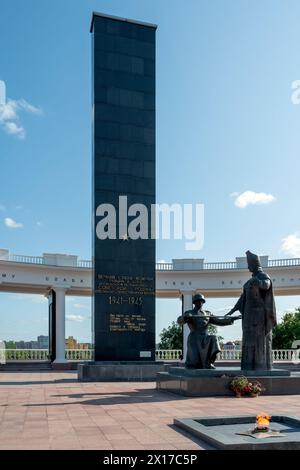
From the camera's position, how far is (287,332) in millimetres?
56031

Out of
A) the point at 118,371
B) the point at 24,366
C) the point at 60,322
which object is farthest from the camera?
the point at 60,322

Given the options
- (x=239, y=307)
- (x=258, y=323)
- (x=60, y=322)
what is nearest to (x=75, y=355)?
(x=60, y=322)

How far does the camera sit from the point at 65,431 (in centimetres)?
862

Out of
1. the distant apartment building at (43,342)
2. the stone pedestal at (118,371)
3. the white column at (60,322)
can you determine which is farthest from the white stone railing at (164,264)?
the distant apartment building at (43,342)

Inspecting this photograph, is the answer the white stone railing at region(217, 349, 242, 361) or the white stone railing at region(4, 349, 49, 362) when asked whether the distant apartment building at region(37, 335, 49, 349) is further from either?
the white stone railing at region(217, 349, 242, 361)

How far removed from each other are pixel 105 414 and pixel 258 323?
6.11 meters

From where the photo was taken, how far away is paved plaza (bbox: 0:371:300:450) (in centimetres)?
776

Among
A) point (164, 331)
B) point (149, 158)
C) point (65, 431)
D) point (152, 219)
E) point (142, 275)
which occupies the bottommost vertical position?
point (164, 331)

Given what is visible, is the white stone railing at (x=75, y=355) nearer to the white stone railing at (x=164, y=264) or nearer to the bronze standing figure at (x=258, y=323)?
the white stone railing at (x=164, y=264)

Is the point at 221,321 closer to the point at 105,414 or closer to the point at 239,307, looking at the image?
the point at 239,307

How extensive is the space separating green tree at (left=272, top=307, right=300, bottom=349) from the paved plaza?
4094 cm
